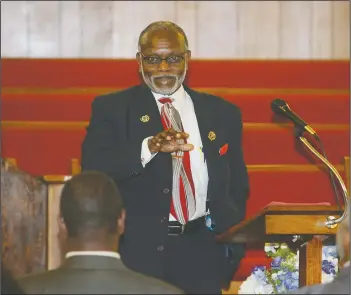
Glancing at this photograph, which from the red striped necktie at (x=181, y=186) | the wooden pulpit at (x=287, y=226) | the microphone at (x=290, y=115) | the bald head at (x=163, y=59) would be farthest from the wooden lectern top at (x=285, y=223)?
the bald head at (x=163, y=59)

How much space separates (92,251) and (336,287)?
616 mm

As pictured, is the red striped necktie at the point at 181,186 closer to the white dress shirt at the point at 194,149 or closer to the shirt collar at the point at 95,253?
the white dress shirt at the point at 194,149

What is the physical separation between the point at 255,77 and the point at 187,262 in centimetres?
290

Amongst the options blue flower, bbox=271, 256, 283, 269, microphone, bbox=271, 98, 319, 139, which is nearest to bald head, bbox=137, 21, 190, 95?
microphone, bbox=271, 98, 319, 139

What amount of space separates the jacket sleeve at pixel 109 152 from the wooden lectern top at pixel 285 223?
0.42 metres

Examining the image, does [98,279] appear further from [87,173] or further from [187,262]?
[187,262]

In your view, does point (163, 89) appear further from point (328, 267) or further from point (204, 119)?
point (328, 267)

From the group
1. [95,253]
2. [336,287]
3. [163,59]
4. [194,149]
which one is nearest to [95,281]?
[95,253]

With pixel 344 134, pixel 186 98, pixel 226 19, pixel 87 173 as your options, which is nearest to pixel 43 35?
pixel 226 19

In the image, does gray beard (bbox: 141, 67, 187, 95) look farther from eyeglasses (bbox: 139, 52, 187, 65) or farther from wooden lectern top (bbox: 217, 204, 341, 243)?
wooden lectern top (bbox: 217, 204, 341, 243)

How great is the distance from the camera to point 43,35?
7.75 meters

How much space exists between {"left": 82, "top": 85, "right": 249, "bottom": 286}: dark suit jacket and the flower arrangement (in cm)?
11

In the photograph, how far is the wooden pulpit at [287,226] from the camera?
416 centimetres

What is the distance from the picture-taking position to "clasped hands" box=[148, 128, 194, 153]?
4309 mm
